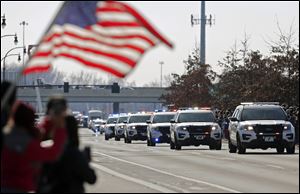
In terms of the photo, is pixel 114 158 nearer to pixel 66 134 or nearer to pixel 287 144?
pixel 287 144

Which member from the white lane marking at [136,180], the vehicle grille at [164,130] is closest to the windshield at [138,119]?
the vehicle grille at [164,130]

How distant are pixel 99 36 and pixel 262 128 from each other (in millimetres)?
28502

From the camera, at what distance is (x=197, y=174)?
2642 centimetres

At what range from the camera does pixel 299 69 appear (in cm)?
5341

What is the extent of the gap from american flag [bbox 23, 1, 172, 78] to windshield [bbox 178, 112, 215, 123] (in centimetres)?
3503

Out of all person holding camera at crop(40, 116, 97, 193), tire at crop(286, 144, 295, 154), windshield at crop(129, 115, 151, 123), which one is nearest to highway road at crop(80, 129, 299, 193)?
tire at crop(286, 144, 295, 154)

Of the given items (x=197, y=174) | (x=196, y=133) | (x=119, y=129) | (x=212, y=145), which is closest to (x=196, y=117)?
(x=212, y=145)

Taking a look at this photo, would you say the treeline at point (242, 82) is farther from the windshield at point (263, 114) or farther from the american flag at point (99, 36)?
the american flag at point (99, 36)

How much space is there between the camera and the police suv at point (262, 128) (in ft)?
125

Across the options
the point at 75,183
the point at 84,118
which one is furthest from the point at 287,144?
the point at 84,118

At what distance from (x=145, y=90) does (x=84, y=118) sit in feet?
119

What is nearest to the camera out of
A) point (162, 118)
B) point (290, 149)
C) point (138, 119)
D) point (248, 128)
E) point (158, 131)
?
point (248, 128)

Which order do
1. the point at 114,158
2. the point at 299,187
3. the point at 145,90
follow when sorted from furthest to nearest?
the point at 145,90 → the point at 114,158 → the point at 299,187

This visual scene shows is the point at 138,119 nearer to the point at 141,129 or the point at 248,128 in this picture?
the point at 141,129
